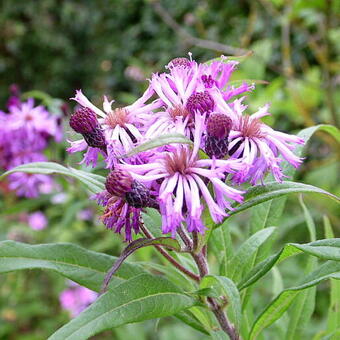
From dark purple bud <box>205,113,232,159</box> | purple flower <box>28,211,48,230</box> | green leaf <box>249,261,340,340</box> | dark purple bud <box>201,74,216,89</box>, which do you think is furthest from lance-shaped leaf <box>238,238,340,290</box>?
purple flower <box>28,211,48,230</box>

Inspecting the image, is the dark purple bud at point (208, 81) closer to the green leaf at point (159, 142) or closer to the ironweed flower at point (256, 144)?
the ironweed flower at point (256, 144)

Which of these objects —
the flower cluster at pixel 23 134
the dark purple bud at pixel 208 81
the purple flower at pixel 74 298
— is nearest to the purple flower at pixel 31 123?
the flower cluster at pixel 23 134

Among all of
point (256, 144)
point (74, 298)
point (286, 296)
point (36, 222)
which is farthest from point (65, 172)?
point (36, 222)

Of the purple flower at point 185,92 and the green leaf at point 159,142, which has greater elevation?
the purple flower at point 185,92

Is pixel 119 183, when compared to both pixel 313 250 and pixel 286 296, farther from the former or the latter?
pixel 286 296

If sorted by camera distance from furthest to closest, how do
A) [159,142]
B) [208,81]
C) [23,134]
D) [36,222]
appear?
[36,222] < [23,134] < [208,81] < [159,142]

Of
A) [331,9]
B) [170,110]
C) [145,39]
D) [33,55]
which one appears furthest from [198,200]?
[33,55]

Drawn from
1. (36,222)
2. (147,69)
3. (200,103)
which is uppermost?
(147,69)
